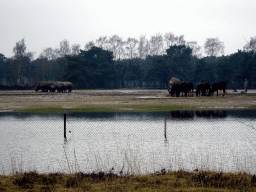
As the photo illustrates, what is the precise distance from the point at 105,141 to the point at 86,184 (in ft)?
27.5

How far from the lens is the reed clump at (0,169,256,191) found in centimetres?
905

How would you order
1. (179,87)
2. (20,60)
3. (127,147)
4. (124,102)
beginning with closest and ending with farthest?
(127,147), (124,102), (179,87), (20,60)

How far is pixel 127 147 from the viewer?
52.8ft

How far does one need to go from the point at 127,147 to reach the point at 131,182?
645 cm

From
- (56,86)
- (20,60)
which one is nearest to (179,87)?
(56,86)

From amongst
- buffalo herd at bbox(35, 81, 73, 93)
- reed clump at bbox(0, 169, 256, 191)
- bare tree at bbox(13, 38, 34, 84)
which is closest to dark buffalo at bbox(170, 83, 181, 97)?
buffalo herd at bbox(35, 81, 73, 93)

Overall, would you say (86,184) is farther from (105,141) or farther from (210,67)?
(210,67)

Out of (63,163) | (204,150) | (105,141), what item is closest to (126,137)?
(105,141)

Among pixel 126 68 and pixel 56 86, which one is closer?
pixel 56 86

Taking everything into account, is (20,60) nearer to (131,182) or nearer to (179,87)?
(179,87)

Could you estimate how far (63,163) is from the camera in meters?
13.1

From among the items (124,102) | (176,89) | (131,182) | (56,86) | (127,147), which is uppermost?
(56,86)

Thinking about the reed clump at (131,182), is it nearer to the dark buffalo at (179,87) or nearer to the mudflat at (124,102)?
the mudflat at (124,102)

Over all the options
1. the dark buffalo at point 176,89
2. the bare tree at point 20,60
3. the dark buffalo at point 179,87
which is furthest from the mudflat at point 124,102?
the bare tree at point 20,60
